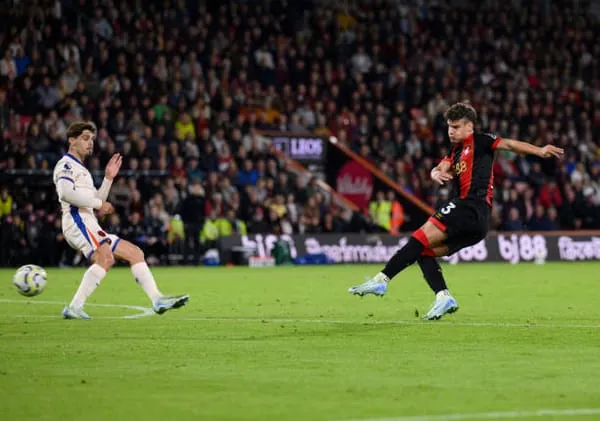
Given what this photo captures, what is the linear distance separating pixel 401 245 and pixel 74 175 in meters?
18.7

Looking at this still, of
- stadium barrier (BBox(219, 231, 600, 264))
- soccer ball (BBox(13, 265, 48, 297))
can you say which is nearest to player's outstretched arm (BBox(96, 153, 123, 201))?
soccer ball (BBox(13, 265, 48, 297))

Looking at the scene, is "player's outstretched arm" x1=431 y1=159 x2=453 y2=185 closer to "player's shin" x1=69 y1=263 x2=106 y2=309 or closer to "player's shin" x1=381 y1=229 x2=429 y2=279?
"player's shin" x1=381 y1=229 x2=429 y2=279

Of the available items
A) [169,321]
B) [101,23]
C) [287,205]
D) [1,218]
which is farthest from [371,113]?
[169,321]

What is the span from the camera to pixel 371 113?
120 feet

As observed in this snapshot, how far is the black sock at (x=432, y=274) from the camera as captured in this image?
13.9 m

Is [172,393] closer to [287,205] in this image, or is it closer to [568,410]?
[568,410]

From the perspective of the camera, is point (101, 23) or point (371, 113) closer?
point (101, 23)

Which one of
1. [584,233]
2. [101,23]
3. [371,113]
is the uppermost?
[101,23]

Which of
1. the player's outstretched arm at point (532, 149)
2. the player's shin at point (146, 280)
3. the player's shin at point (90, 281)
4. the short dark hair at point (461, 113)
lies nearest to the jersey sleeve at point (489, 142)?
the short dark hair at point (461, 113)

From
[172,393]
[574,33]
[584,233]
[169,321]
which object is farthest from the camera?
[574,33]

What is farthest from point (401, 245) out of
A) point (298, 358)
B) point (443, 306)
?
point (298, 358)

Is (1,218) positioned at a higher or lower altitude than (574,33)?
lower

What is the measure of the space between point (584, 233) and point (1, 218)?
15.7m

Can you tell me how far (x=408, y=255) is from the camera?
1380 cm
